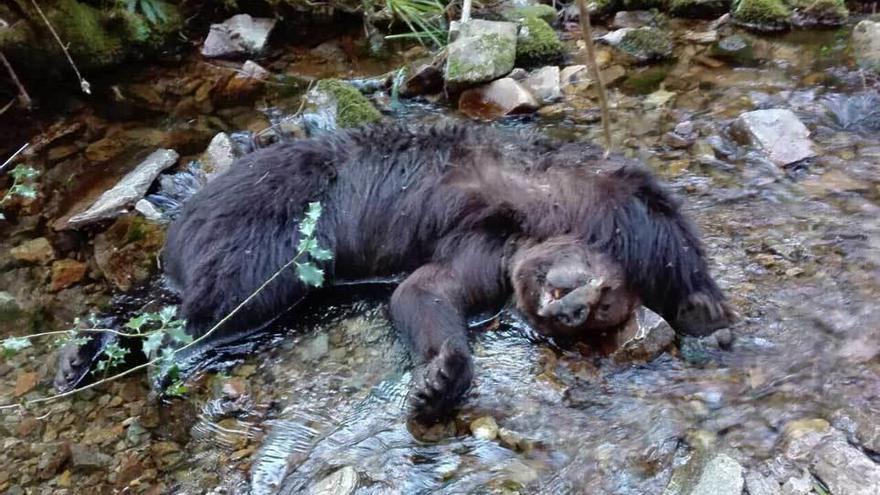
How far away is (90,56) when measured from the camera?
657cm

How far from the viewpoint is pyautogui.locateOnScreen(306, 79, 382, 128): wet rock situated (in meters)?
5.55

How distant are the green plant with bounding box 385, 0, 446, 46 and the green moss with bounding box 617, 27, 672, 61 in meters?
1.59

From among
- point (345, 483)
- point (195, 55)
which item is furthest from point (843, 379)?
point (195, 55)

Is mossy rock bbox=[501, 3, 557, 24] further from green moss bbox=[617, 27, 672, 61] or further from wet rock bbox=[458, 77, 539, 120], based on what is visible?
wet rock bbox=[458, 77, 539, 120]

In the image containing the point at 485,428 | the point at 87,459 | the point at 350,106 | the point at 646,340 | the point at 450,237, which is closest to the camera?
the point at 485,428

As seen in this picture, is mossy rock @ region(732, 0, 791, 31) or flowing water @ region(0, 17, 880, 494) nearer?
flowing water @ region(0, 17, 880, 494)

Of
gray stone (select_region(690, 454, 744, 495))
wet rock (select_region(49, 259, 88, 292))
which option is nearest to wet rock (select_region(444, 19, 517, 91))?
wet rock (select_region(49, 259, 88, 292))

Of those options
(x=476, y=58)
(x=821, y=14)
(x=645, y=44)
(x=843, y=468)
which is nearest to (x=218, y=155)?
(x=476, y=58)

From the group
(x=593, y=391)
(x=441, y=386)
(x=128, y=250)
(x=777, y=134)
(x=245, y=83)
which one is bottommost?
(x=593, y=391)

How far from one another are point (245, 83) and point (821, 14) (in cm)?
504

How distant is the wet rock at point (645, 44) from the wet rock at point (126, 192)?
3786 millimetres

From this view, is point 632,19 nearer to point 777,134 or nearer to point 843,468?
point 777,134

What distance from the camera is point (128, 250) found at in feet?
14.9

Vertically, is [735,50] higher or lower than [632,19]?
lower
